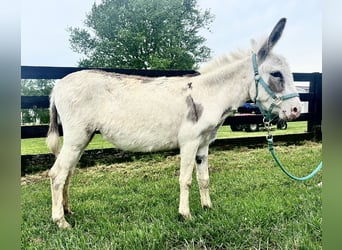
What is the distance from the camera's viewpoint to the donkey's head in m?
1.58

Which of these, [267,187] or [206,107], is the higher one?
[206,107]

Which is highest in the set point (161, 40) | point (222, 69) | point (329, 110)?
point (161, 40)

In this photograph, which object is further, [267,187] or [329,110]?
[267,187]

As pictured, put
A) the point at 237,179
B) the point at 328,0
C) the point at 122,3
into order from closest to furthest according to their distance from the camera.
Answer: the point at 328,0 < the point at 122,3 < the point at 237,179

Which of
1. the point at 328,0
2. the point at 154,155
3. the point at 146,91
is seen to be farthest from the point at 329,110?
the point at 154,155

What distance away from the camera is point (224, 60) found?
1.72 meters

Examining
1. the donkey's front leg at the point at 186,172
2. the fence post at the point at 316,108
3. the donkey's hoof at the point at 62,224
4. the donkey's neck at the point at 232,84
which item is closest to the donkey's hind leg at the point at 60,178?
the donkey's hoof at the point at 62,224

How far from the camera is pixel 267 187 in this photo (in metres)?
1.97

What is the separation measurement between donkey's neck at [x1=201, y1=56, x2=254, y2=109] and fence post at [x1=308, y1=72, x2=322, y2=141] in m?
0.67

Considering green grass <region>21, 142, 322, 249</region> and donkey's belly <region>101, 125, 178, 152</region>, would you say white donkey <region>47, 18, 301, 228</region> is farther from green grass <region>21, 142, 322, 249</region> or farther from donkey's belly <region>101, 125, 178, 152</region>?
green grass <region>21, 142, 322, 249</region>

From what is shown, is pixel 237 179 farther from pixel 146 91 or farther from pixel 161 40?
pixel 161 40

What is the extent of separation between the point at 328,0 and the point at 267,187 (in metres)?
1.39

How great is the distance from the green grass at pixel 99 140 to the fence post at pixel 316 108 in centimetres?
6

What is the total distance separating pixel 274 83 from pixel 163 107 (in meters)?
0.61
